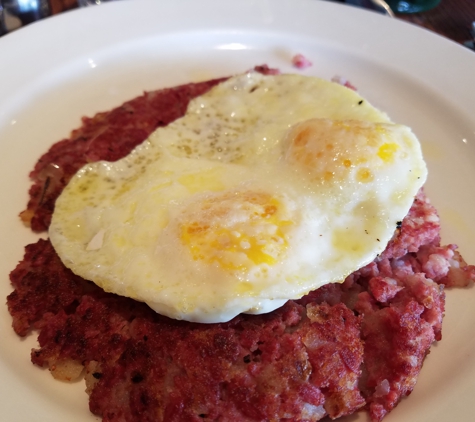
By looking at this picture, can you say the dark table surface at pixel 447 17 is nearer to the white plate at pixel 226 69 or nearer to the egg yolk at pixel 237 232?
the white plate at pixel 226 69

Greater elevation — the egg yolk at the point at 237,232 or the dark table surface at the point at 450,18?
the egg yolk at the point at 237,232

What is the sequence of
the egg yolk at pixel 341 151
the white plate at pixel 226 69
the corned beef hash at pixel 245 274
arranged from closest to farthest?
1. the corned beef hash at pixel 245 274
2. the egg yolk at pixel 341 151
3. the white plate at pixel 226 69

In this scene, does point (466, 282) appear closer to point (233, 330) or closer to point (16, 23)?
point (233, 330)

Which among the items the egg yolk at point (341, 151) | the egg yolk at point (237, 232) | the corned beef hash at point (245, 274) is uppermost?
the egg yolk at point (341, 151)

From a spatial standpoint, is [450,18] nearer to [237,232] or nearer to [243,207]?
[243,207]

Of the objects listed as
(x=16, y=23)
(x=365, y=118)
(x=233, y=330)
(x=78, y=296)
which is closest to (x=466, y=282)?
(x=365, y=118)

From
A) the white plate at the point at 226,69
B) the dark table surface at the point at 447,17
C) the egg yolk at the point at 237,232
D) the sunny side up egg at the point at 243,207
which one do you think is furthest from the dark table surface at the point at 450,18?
the egg yolk at the point at 237,232

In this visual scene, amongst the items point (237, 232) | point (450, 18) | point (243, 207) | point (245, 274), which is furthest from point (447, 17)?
point (245, 274)

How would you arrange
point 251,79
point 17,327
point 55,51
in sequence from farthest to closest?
point 55,51, point 251,79, point 17,327
